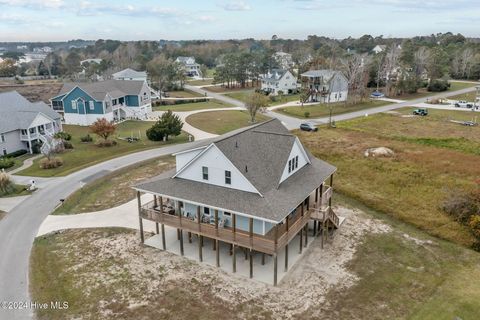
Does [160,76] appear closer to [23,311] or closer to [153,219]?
[153,219]

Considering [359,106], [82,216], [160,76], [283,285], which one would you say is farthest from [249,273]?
[160,76]

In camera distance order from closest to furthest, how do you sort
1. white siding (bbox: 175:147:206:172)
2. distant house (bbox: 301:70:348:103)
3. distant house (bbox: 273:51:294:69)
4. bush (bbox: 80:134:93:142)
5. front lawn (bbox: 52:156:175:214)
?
white siding (bbox: 175:147:206:172)
front lawn (bbox: 52:156:175:214)
bush (bbox: 80:134:93:142)
distant house (bbox: 301:70:348:103)
distant house (bbox: 273:51:294:69)

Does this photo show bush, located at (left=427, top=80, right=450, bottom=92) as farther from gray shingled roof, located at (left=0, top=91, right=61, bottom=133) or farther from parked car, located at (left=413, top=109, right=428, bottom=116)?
gray shingled roof, located at (left=0, top=91, right=61, bottom=133)

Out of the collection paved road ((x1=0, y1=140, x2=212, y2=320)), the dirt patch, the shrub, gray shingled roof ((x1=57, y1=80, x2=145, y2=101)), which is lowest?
the dirt patch

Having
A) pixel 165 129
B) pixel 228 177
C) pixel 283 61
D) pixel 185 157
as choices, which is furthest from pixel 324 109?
pixel 283 61

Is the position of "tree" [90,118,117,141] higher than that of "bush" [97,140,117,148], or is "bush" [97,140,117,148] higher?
"tree" [90,118,117,141]

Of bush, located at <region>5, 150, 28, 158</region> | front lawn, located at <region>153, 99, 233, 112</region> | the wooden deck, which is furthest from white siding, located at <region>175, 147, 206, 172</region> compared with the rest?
front lawn, located at <region>153, 99, 233, 112</region>

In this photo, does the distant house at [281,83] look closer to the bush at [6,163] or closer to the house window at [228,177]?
the bush at [6,163]
